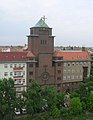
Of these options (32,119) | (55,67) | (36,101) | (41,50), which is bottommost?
(32,119)

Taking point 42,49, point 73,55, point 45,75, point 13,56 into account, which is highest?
point 42,49

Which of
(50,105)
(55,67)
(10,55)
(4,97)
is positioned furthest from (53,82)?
(4,97)

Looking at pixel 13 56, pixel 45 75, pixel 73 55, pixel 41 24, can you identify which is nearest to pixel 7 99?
pixel 13 56

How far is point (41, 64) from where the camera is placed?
5038cm

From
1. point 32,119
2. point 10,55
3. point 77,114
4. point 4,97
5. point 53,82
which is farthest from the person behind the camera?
point 53,82

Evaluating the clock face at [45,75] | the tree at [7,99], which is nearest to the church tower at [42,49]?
the clock face at [45,75]

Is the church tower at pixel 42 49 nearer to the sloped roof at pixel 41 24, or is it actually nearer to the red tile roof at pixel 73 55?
the sloped roof at pixel 41 24

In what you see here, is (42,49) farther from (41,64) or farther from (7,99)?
(7,99)

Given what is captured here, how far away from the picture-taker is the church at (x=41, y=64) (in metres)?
47.5

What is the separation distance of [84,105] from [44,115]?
7.01m

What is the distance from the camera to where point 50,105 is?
3728cm

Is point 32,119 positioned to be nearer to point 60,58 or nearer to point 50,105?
point 50,105

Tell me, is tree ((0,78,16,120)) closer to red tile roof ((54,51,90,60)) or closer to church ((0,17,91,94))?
church ((0,17,91,94))

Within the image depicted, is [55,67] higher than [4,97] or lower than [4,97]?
higher
